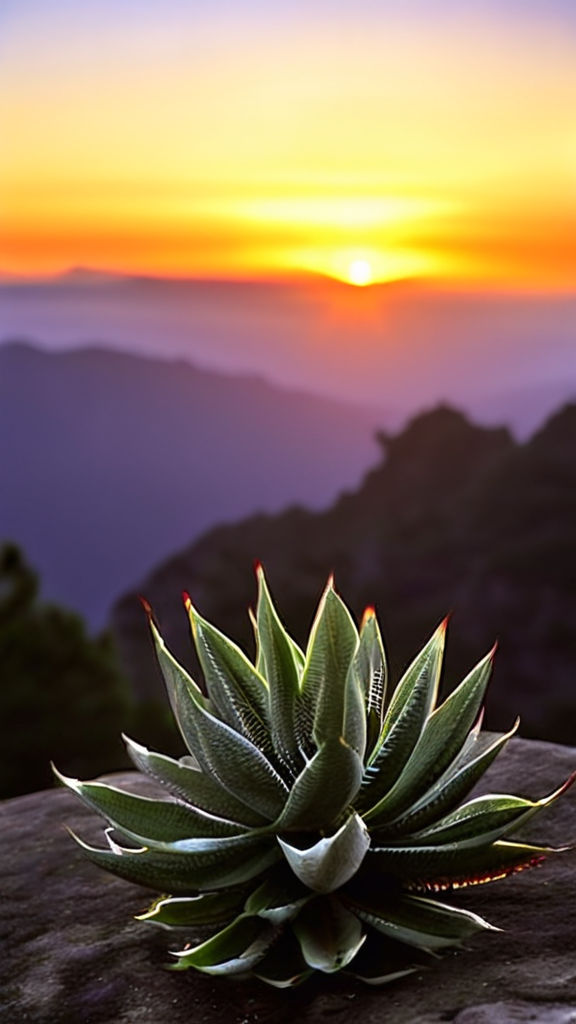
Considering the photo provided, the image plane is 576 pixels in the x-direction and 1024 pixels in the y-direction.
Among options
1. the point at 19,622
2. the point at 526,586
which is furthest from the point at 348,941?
the point at 526,586

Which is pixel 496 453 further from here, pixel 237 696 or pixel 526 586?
pixel 237 696

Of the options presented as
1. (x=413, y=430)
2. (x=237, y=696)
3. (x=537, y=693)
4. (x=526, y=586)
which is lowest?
(x=537, y=693)

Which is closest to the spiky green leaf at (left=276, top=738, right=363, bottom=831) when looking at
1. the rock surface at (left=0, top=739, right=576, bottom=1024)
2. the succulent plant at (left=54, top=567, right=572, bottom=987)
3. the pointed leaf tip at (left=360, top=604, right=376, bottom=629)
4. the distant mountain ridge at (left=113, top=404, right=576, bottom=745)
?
the succulent plant at (left=54, top=567, right=572, bottom=987)

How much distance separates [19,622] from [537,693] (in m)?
8.89

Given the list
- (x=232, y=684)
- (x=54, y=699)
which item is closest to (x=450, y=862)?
(x=232, y=684)

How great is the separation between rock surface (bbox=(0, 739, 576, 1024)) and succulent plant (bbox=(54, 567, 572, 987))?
0.06 m

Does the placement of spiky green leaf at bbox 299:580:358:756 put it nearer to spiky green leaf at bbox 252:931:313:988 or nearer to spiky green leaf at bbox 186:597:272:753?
spiky green leaf at bbox 186:597:272:753

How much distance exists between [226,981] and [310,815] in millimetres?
427

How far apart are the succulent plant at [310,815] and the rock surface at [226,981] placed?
6 centimetres

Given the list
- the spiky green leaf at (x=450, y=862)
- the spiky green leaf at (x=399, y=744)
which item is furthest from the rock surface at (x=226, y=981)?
the spiky green leaf at (x=399, y=744)

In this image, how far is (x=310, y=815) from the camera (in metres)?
2.79

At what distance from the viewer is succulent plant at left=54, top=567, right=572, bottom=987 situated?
274 centimetres

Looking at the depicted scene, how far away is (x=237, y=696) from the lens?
3045 mm

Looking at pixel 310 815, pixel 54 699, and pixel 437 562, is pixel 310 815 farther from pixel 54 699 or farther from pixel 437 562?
pixel 437 562
